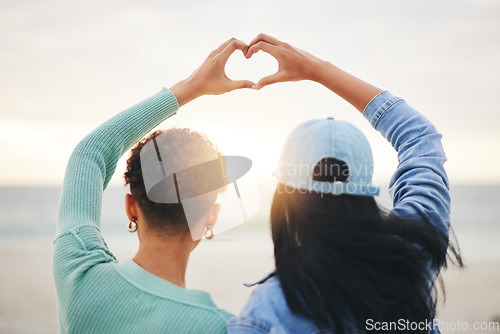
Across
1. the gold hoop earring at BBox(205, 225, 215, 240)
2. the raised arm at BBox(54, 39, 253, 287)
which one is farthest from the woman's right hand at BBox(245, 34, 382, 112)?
the gold hoop earring at BBox(205, 225, 215, 240)

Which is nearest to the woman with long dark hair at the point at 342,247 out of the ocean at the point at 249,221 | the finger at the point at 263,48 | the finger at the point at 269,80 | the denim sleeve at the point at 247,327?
the denim sleeve at the point at 247,327

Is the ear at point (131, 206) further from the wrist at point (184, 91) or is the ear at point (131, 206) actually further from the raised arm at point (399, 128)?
the raised arm at point (399, 128)

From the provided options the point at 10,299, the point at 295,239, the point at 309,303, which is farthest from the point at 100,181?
the point at 10,299

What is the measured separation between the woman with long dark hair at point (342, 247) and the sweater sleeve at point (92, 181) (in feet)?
1.74

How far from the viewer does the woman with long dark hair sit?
1237 mm

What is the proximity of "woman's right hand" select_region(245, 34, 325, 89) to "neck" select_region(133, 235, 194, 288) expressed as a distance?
0.65 meters

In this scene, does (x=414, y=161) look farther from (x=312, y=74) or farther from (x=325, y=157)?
(x=312, y=74)

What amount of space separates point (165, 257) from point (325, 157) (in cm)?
59

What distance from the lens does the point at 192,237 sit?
5.22 feet

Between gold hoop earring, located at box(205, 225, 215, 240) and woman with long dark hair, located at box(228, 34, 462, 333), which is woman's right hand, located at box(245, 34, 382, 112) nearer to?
woman with long dark hair, located at box(228, 34, 462, 333)

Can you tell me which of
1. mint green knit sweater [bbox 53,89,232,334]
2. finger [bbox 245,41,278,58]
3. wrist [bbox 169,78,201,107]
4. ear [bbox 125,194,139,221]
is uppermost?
finger [bbox 245,41,278,58]

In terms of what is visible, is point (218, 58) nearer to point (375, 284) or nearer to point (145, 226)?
point (145, 226)

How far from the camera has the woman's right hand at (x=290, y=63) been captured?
179 centimetres

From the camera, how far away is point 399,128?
5.42 feet
